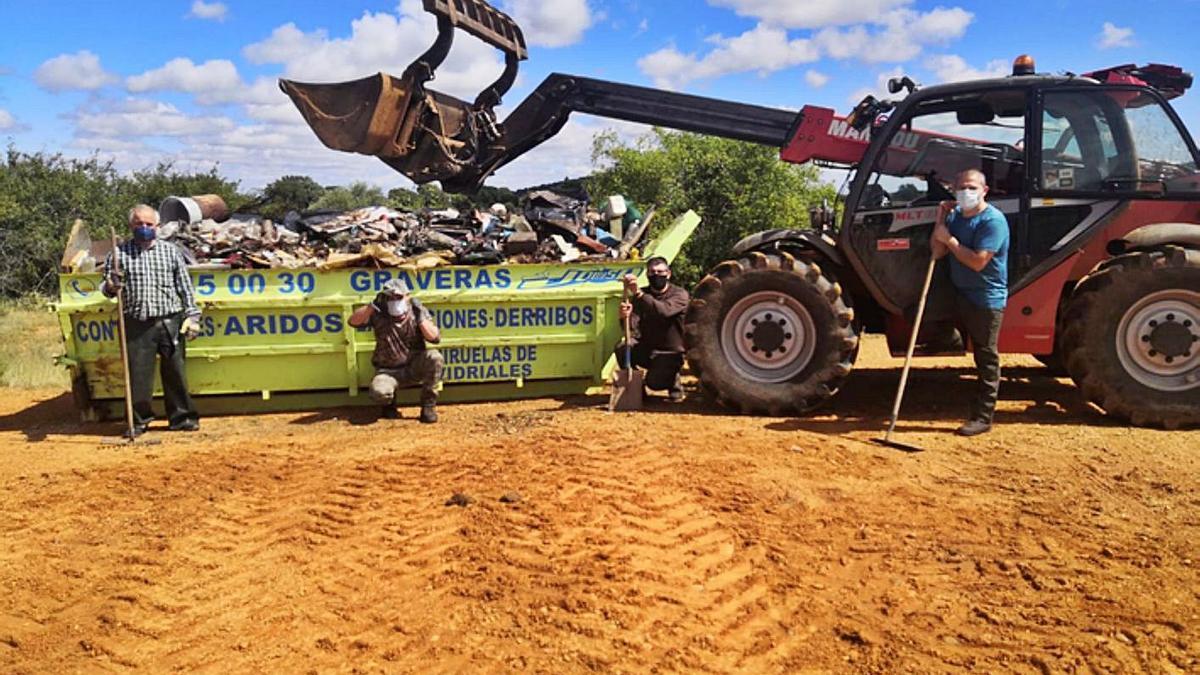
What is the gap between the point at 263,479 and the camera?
523 cm

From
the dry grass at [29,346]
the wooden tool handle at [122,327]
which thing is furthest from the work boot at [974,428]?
the dry grass at [29,346]

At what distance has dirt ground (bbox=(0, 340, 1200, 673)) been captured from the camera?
10.3 ft

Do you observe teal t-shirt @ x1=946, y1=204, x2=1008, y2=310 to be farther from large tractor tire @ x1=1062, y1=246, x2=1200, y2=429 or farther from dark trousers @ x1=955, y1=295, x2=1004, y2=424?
large tractor tire @ x1=1062, y1=246, x2=1200, y2=429

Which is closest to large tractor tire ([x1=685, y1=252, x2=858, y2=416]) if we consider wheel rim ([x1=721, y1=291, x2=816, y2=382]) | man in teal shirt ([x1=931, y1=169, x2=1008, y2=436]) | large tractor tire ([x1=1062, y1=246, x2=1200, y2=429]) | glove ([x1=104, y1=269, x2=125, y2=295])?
wheel rim ([x1=721, y1=291, x2=816, y2=382])

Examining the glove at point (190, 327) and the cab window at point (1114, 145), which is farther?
the glove at point (190, 327)

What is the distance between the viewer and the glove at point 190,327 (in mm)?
6563

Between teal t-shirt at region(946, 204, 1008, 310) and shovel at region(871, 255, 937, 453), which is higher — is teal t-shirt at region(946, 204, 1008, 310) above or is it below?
above

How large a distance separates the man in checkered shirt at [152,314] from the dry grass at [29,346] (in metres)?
3.05

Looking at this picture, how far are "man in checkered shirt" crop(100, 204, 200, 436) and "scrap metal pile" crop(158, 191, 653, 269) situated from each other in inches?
19.4

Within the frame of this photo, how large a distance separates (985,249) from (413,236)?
5.00 m

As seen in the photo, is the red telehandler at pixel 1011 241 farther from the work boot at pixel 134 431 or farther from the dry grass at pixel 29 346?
the dry grass at pixel 29 346

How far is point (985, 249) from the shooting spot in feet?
18.4

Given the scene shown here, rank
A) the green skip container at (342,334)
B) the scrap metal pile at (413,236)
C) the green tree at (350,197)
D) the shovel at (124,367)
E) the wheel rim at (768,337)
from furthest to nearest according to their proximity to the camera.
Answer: the green tree at (350,197) → the scrap metal pile at (413,236) → the green skip container at (342,334) → the wheel rim at (768,337) → the shovel at (124,367)

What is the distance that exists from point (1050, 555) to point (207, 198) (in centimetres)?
858
